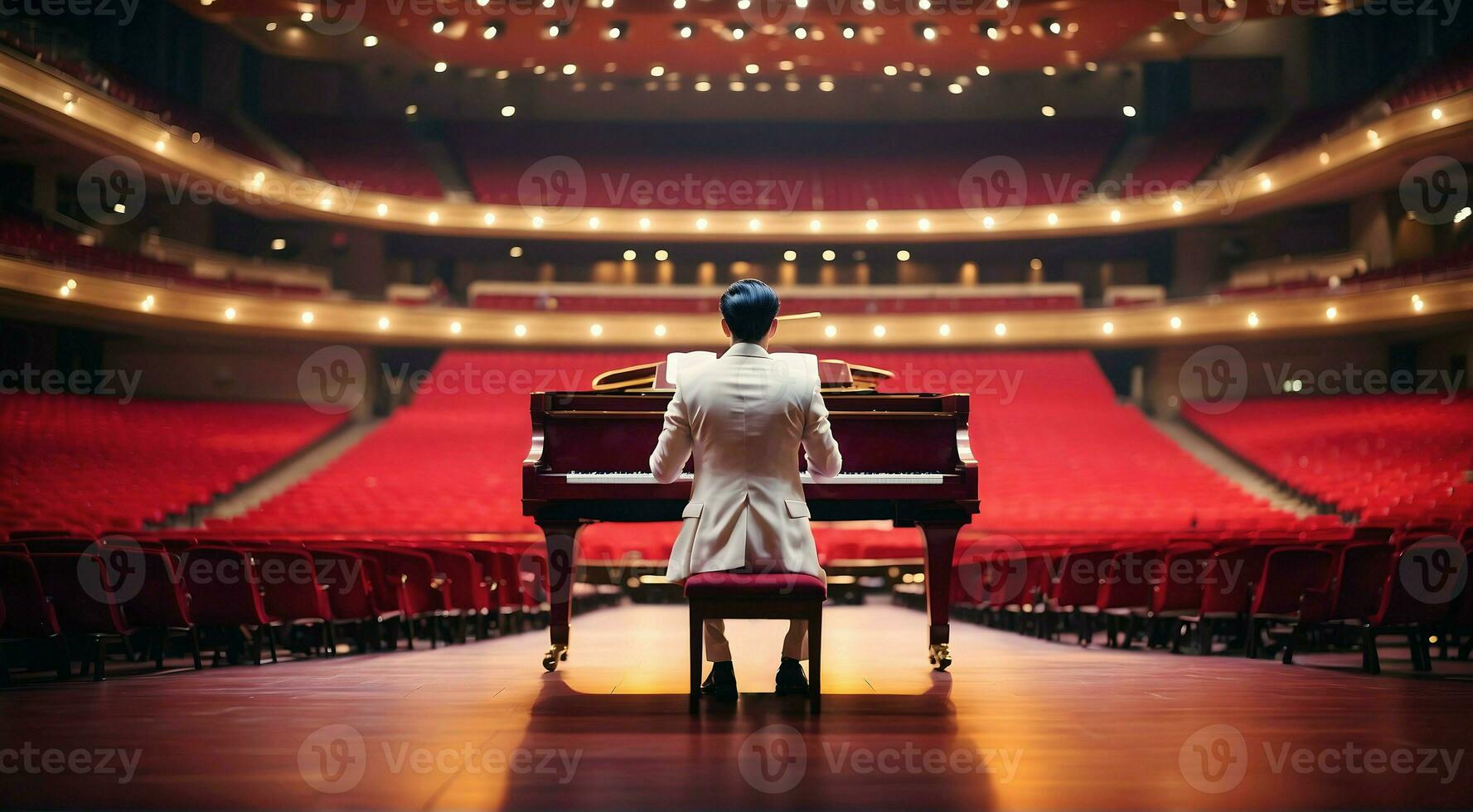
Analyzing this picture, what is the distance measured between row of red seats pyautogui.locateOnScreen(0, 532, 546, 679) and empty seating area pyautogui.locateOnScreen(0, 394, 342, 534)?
194 inches

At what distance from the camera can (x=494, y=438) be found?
18469 millimetres

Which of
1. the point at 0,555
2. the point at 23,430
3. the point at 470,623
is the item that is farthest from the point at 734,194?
the point at 0,555

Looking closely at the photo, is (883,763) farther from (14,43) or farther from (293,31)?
(293,31)

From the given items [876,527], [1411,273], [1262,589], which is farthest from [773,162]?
[1262,589]

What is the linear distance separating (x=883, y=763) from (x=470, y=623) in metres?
5.23

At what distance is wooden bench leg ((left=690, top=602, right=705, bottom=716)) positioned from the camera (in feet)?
9.98

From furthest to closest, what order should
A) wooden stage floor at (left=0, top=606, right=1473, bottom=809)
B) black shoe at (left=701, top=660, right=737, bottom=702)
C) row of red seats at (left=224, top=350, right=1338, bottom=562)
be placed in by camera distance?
row of red seats at (left=224, top=350, right=1338, bottom=562) < black shoe at (left=701, top=660, right=737, bottom=702) < wooden stage floor at (left=0, top=606, right=1473, bottom=809)

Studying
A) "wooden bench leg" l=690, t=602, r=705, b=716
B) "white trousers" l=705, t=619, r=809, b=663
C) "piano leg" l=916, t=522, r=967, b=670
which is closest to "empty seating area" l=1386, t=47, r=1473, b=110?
"piano leg" l=916, t=522, r=967, b=670

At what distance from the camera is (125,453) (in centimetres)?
1472

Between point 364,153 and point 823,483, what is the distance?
2081 cm

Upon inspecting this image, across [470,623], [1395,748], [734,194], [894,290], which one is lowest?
[470,623]

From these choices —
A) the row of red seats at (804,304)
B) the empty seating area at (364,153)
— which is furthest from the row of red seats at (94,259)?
the row of red seats at (804,304)

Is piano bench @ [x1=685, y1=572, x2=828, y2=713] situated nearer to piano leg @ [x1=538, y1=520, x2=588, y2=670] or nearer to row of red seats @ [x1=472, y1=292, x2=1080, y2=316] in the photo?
piano leg @ [x1=538, y1=520, x2=588, y2=670]

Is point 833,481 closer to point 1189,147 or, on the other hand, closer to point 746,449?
point 746,449
